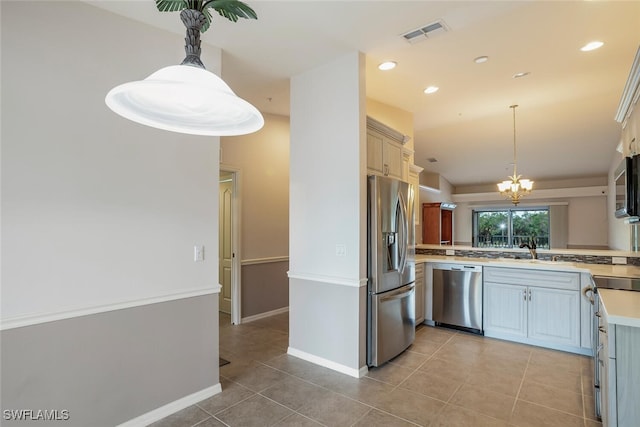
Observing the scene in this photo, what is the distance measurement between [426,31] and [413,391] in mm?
3043

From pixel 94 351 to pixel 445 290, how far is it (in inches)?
155

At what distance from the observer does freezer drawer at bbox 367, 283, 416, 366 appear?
10.2 ft

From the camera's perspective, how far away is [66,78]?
2082mm

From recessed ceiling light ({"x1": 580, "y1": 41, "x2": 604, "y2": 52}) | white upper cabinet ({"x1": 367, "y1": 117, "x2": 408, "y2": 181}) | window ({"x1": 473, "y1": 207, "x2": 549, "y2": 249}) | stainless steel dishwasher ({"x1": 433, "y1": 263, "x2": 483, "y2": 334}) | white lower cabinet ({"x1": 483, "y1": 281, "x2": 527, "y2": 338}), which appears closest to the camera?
recessed ceiling light ({"x1": 580, "y1": 41, "x2": 604, "y2": 52})

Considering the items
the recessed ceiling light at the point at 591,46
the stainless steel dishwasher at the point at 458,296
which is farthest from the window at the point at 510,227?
the recessed ceiling light at the point at 591,46

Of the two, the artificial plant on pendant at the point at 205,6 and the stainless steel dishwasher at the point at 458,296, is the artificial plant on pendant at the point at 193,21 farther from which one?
the stainless steel dishwasher at the point at 458,296

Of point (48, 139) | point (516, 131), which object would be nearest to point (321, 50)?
point (48, 139)

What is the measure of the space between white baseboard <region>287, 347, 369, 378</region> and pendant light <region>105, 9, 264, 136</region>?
2.52 m

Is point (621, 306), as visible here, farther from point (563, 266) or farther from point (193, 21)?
point (193, 21)

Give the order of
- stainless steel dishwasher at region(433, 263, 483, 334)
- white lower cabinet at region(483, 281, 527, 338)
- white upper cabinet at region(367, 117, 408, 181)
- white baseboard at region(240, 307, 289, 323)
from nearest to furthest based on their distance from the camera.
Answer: white upper cabinet at region(367, 117, 408, 181) < white lower cabinet at region(483, 281, 527, 338) < stainless steel dishwasher at region(433, 263, 483, 334) < white baseboard at region(240, 307, 289, 323)

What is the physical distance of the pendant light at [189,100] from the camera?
1.09 metres

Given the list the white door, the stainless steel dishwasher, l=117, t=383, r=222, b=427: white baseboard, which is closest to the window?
the stainless steel dishwasher

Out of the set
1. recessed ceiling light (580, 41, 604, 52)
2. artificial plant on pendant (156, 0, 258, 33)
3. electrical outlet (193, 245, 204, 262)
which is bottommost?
electrical outlet (193, 245, 204, 262)

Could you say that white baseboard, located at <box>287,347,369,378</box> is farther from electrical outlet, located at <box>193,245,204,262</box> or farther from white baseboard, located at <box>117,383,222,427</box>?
electrical outlet, located at <box>193,245,204,262</box>
